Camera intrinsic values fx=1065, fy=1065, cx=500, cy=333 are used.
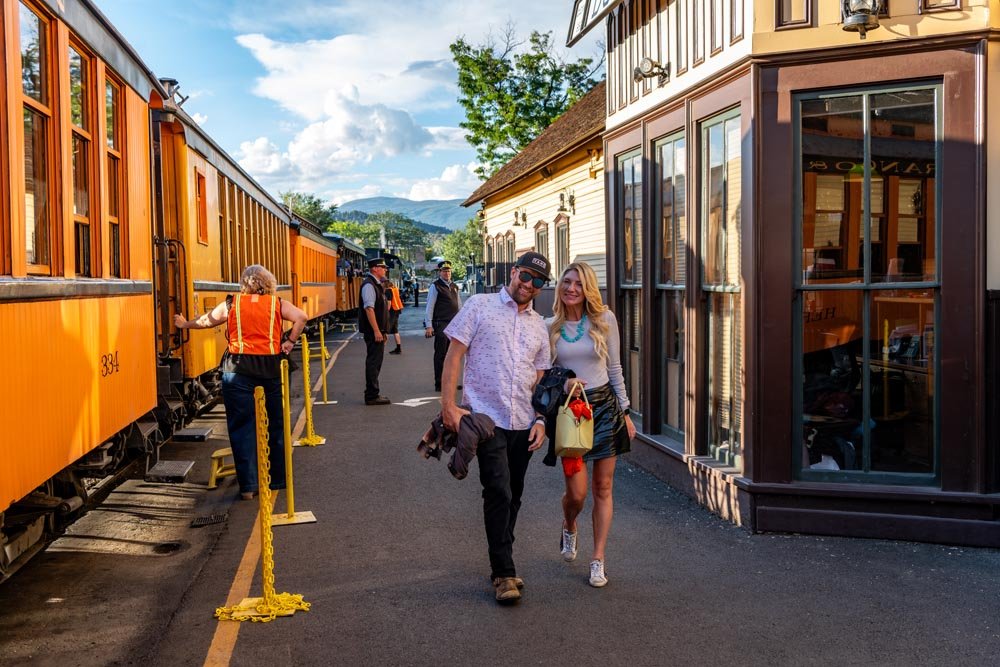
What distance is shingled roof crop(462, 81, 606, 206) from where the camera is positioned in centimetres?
1598

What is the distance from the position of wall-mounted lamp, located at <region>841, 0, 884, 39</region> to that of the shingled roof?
6.81 meters

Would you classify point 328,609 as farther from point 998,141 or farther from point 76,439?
point 998,141

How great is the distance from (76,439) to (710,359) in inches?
185

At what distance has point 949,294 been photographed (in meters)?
6.73

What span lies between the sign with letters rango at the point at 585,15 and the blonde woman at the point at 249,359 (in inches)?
169

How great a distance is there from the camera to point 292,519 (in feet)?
24.7

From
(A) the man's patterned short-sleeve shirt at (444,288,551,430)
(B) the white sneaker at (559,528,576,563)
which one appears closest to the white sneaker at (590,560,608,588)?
(B) the white sneaker at (559,528,576,563)

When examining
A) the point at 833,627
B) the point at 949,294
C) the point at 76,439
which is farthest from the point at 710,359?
the point at 76,439

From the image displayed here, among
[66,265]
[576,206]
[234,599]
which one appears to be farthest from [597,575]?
[576,206]

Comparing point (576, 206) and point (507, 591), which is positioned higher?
point (576, 206)

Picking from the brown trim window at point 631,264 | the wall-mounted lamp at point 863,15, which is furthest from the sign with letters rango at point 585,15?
the wall-mounted lamp at point 863,15

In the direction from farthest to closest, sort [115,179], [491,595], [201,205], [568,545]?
[201,205] → [115,179] → [568,545] → [491,595]

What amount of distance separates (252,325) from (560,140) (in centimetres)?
1242

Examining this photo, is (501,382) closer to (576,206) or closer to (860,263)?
(860,263)
